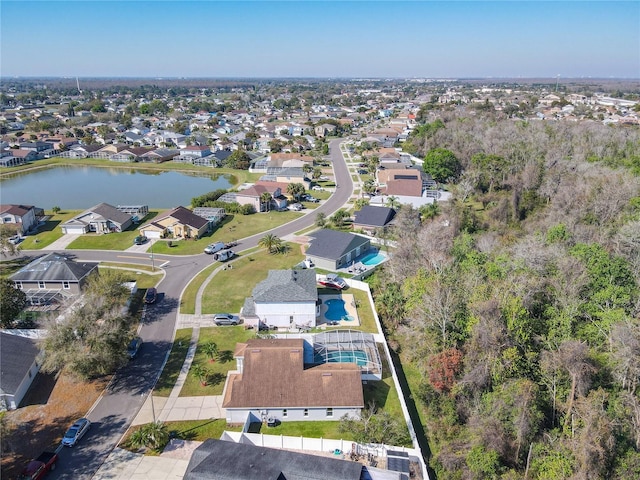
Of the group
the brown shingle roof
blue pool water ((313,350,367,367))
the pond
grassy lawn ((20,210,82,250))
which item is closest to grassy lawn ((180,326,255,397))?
the brown shingle roof

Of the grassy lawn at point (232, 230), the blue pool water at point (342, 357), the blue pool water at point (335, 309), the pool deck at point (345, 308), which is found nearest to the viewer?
the blue pool water at point (342, 357)

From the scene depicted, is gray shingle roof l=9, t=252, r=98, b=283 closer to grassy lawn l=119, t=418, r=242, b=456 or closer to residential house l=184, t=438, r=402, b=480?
grassy lawn l=119, t=418, r=242, b=456

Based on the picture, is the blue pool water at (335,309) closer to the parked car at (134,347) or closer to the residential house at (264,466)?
the parked car at (134,347)

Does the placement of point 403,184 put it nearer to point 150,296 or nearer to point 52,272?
point 150,296

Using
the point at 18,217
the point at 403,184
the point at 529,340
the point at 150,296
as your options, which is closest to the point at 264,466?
the point at 529,340

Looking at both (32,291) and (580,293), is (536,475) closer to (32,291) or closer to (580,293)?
(580,293)

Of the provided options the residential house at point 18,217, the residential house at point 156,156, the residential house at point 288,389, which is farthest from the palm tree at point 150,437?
the residential house at point 156,156
